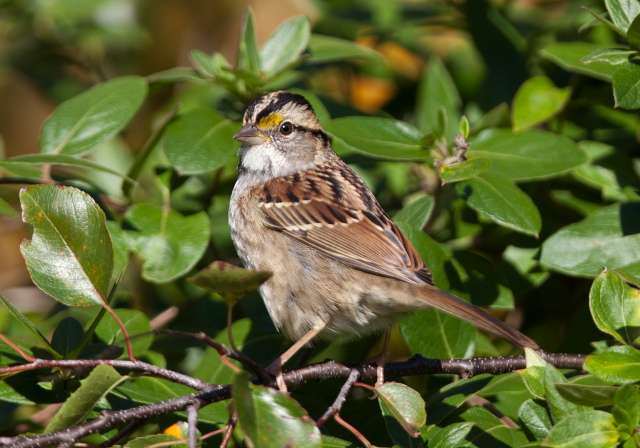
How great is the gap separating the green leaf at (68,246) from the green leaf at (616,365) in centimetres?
136

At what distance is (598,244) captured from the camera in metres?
2.55

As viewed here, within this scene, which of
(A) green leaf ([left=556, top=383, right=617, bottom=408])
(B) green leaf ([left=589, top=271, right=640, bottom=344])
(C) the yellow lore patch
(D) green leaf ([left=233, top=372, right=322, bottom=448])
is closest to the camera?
(D) green leaf ([left=233, top=372, right=322, bottom=448])

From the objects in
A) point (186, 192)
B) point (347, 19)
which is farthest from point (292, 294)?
point (347, 19)

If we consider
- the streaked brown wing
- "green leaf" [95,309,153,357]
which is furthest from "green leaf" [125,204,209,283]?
the streaked brown wing

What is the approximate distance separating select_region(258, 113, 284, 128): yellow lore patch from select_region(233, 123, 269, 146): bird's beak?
40 millimetres

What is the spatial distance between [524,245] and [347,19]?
5.75 ft

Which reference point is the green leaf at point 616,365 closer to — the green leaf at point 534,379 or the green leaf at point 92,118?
the green leaf at point 534,379

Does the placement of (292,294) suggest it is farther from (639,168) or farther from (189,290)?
(639,168)

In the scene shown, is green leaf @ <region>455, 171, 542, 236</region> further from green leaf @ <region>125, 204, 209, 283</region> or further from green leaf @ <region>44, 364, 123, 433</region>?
green leaf @ <region>44, 364, 123, 433</region>

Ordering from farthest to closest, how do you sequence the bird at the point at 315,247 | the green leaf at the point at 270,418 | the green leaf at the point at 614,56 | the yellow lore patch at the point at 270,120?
1. the yellow lore patch at the point at 270,120
2. the bird at the point at 315,247
3. the green leaf at the point at 614,56
4. the green leaf at the point at 270,418

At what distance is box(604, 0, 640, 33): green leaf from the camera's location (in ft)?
7.72

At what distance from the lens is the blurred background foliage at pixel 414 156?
2.64 meters

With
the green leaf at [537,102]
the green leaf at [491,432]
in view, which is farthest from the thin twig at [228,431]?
Result: the green leaf at [537,102]

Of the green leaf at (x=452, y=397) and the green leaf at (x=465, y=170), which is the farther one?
the green leaf at (x=465, y=170)
